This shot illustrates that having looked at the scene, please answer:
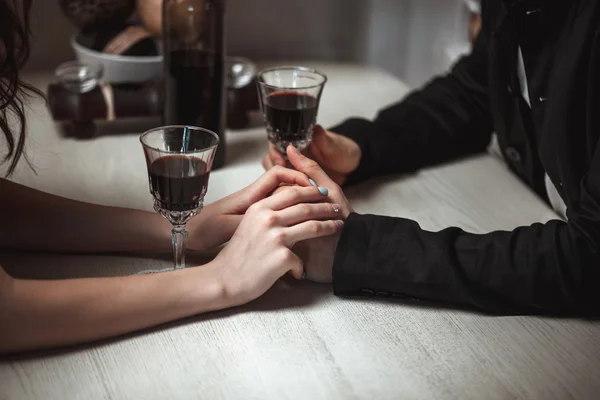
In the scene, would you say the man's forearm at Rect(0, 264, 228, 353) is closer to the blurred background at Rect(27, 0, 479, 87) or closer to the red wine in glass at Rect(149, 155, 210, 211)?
the red wine in glass at Rect(149, 155, 210, 211)

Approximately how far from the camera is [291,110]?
3.88 feet

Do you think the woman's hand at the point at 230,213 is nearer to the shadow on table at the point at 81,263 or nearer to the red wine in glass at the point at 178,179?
the shadow on table at the point at 81,263

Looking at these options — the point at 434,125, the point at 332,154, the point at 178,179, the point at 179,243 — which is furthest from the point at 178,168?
the point at 434,125

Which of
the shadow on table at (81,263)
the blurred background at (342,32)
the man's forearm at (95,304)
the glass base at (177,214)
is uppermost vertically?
the glass base at (177,214)

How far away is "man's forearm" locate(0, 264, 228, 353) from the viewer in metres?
0.83

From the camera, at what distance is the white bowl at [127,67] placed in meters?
1.58

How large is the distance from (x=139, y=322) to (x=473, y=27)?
163cm

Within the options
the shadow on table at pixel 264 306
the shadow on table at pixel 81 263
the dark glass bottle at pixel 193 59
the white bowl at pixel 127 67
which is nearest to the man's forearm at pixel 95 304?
the shadow on table at pixel 264 306

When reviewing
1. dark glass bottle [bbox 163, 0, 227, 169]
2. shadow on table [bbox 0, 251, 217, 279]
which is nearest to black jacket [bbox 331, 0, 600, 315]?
shadow on table [bbox 0, 251, 217, 279]

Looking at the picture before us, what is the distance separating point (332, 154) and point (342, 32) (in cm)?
109

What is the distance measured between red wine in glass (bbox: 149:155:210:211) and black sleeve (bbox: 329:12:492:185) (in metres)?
0.49

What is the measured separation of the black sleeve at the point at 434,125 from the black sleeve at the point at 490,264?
38 centimetres

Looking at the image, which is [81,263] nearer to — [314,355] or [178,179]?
[178,179]

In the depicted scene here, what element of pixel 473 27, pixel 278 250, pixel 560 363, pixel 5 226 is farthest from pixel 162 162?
pixel 473 27
